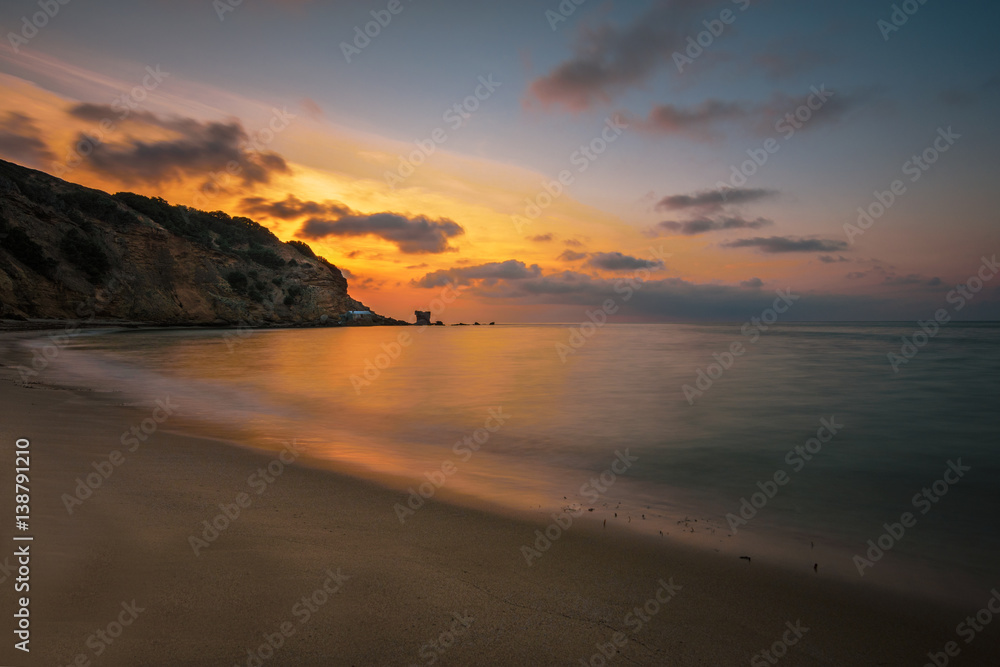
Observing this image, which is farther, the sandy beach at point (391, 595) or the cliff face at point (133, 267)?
the cliff face at point (133, 267)

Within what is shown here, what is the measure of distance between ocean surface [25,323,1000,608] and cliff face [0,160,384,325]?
3788 centimetres

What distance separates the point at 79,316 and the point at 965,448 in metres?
65.8

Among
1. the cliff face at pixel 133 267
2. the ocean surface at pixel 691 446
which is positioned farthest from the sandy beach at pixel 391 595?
the cliff face at pixel 133 267

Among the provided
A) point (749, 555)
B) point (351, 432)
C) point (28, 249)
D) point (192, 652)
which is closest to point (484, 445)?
point (351, 432)

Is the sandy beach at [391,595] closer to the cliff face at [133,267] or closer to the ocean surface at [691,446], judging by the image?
the ocean surface at [691,446]

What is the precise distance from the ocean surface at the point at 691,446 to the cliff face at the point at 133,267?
37.9 meters

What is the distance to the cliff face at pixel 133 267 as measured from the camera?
4431cm

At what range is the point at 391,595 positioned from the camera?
2.96 metres

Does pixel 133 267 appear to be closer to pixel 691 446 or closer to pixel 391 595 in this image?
pixel 691 446

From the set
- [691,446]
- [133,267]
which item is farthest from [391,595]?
[133,267]

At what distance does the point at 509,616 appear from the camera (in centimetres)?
282

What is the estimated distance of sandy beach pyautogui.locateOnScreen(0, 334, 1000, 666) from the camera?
97.7 inches

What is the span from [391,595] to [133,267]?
240 ft

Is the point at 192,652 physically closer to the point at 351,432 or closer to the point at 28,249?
the point at 351,432
